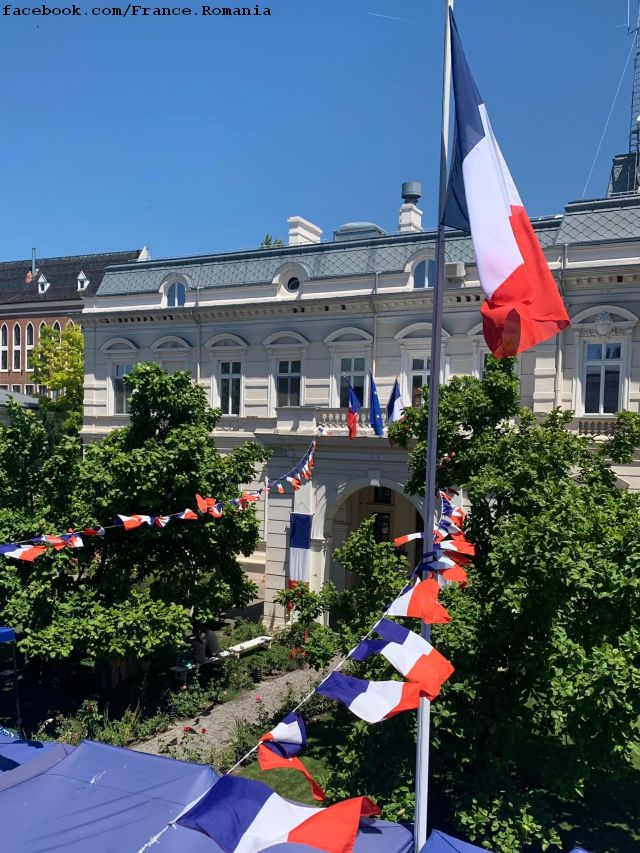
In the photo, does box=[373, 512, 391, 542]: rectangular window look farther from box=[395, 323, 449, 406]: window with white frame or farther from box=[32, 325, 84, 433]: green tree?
box=[32, 325, 84, 433]: green tree

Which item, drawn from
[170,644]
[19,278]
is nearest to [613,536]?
[170,644]

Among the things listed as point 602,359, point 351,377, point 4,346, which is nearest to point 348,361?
point 351,377

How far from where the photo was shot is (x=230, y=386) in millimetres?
28766

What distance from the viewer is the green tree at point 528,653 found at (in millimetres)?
9961

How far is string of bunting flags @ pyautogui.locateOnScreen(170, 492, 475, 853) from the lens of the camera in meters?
7.59

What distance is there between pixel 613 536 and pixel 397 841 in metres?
4.85

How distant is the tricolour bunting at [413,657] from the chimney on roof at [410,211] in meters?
21.7

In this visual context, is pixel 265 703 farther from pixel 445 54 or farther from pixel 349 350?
pixel 445 54

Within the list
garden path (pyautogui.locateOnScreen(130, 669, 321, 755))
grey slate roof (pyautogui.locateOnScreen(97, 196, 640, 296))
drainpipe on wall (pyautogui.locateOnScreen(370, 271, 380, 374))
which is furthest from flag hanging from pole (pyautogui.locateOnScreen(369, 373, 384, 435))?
garden path (pyautogui.locateOnScreen(130, 669, 321, 755))

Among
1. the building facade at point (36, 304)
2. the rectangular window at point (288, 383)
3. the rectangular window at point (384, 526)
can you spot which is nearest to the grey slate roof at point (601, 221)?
the rectangular window at point (288, 383)

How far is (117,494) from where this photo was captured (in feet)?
50.8

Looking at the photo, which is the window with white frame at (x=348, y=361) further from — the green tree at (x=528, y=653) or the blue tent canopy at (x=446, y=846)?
the blue tent canopy at (x=446, y=846)

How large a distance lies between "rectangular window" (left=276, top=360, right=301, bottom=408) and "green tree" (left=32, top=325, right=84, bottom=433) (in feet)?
54.2

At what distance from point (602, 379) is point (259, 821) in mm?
17250
